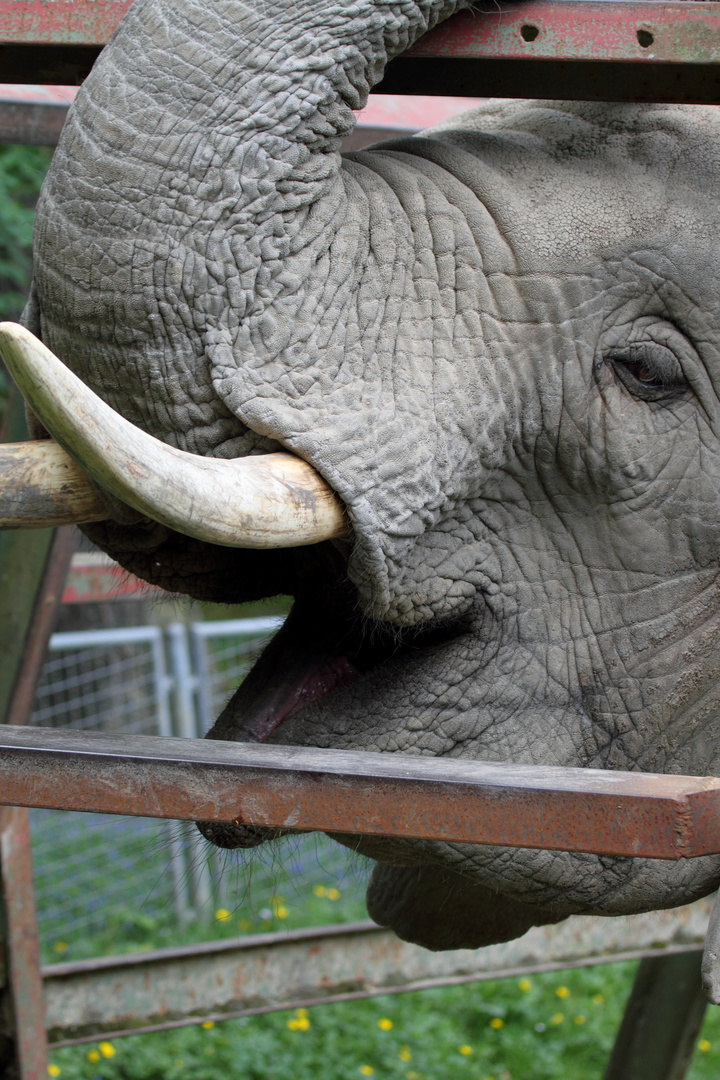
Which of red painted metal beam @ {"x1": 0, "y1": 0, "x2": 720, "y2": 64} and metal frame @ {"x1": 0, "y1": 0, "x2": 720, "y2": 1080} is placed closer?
metal frame @ {"x1": 0, "y1": 0, "x2": 720, "y2": 1080}

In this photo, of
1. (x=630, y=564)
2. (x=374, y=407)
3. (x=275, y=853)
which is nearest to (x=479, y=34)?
(x=374, y=407)

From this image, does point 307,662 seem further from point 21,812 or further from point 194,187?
point 21,812

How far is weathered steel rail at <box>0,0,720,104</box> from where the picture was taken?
5.28 feet

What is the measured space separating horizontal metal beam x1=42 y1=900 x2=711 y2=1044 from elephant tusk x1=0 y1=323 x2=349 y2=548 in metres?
1.92

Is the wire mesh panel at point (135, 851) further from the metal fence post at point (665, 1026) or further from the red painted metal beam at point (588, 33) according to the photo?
the red painted metal beam at point (588, 33)

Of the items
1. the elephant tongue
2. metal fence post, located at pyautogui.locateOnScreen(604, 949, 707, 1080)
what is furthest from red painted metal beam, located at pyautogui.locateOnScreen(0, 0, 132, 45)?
metal fence post, located at pyautogui.locateOnScreen(604, 949, 707, 1080)

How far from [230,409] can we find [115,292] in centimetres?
19

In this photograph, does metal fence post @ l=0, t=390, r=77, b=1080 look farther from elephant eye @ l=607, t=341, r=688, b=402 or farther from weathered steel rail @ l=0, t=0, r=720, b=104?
elephant eye @ l=607, t=341, r=688, b=402

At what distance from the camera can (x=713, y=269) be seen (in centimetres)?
170

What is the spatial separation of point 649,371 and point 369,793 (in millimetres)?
787

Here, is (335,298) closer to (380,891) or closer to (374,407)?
(374,407)

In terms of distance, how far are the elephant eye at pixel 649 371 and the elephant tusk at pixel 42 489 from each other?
2.49 feet

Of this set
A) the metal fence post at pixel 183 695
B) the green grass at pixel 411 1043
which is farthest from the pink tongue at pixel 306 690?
the metal fence post at pixel 183 695

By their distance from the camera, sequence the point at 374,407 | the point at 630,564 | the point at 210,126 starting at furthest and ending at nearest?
1. the point at 630,564
2. the point at 374,407
3. the point at 210,126
